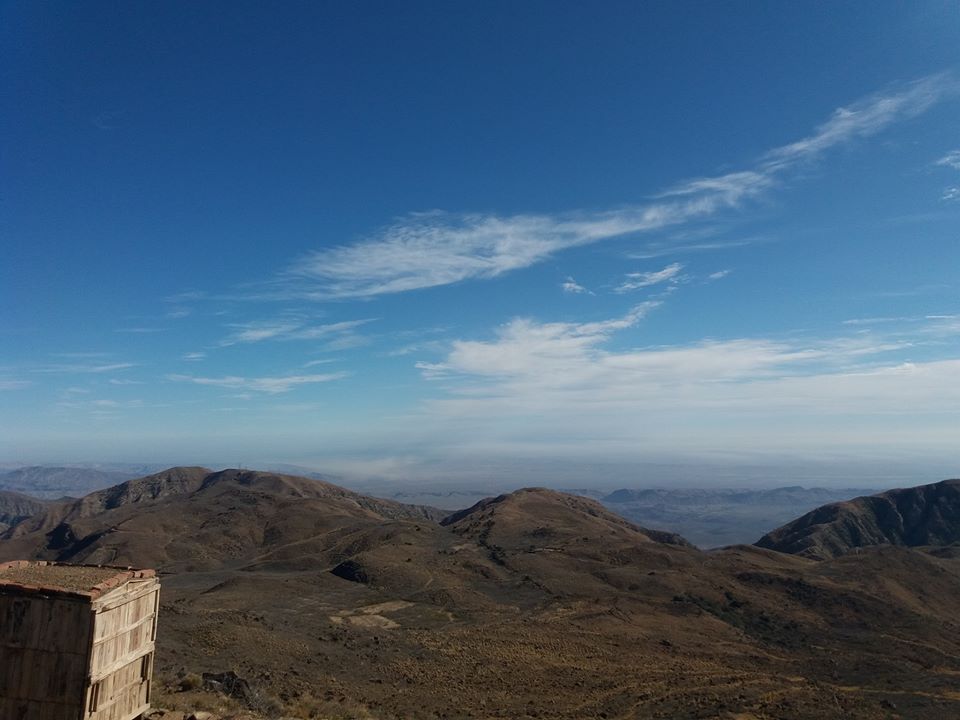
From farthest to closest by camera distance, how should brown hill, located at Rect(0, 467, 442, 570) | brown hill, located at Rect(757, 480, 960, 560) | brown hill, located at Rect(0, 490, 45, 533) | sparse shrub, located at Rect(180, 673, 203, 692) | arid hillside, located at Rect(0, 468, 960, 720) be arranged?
brown hill, located at Rect(0, 490, 45, 533), brown hill, located at Rect(757, 480, 960, 560), brown hill, located at Rect(0, 467, 442, 570), arid hillside, located at Rect(0, 468, 960, 720), sparse shrub, located at Rect(180, 673, 203, 692)

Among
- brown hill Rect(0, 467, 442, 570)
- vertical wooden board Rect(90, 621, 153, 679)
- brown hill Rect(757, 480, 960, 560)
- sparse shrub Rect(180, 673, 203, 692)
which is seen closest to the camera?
vertical wooden board Rect(90, 621, 153, 679)

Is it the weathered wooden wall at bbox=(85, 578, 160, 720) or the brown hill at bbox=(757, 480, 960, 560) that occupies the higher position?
the weathered wooden wall at bbox=(85, 578, 160, 720)

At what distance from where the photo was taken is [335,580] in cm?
5400

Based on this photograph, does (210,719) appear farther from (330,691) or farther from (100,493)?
(100,493)

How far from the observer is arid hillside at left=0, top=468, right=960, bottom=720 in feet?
92.8

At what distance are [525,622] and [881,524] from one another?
10036 cm

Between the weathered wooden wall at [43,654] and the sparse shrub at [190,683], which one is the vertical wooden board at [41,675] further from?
the sparse shrub at [190,683]

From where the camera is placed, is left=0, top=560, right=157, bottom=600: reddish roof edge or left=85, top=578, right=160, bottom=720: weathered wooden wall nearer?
left=0, top=560, right=157, bottom=600: reddish roof edge

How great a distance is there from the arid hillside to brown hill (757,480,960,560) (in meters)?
28.4

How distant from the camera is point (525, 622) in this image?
42.7 m

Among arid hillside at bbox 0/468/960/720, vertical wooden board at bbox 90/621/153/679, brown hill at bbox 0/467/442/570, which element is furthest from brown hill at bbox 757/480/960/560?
vertical wooden board at bbox 90/621/153/679

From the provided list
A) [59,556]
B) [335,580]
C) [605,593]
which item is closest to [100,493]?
[59,556]

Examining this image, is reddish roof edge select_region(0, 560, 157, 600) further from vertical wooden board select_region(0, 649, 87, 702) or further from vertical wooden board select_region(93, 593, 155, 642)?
vertical wooden board select_region(0, 649, 87, 702)

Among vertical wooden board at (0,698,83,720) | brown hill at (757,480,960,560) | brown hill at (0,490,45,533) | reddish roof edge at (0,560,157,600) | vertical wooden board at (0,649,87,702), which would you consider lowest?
brown hill at (0,490,45,533)
